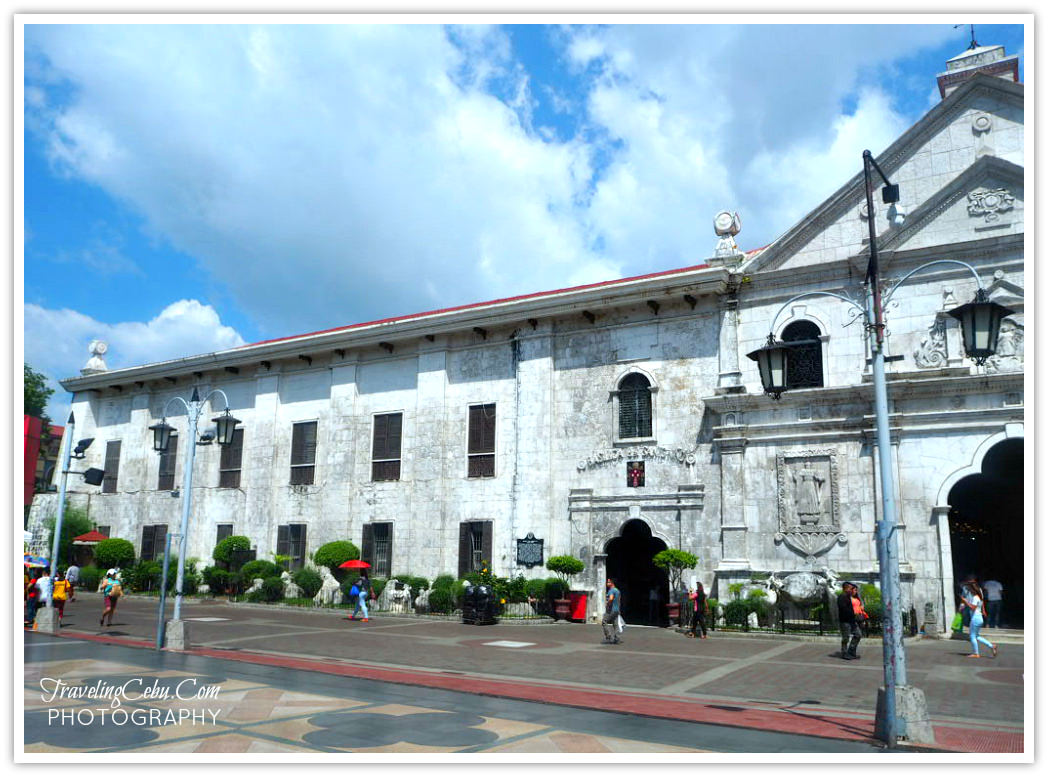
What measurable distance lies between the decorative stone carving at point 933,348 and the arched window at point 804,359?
8.95ft

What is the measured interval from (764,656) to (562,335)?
47.7 ft

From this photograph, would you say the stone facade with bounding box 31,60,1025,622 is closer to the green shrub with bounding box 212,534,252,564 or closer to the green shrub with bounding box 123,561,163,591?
the green shrub with bounding box 212,534,252,564

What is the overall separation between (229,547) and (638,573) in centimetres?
1687

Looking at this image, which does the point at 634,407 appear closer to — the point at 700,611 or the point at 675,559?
the point at 675,559

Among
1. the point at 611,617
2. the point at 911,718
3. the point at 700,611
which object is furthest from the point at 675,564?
the point at 911,718

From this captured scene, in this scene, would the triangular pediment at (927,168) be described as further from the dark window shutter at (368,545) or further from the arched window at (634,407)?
A: the dark window shutter at (368,545)

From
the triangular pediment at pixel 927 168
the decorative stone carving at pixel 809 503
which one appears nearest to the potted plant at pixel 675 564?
the decorative stone carving at pixel 809 503

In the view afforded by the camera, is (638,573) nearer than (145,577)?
Yes

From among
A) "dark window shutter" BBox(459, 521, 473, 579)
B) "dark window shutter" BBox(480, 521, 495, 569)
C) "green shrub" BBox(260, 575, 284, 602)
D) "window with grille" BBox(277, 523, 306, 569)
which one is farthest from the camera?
"window with grille" BBox(277, 523, 306, 569)

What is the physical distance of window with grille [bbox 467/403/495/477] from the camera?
3003cm

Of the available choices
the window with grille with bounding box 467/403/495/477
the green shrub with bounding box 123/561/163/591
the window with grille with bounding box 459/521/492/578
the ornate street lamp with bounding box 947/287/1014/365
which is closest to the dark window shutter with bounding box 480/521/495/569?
the window with grille with bounding box 459/521/492/578

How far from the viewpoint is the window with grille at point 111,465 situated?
131ft

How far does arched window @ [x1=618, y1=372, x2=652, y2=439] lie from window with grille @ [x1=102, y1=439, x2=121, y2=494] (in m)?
25.9

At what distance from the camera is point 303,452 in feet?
114
